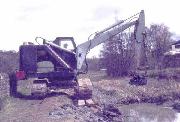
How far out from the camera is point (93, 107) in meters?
18.9

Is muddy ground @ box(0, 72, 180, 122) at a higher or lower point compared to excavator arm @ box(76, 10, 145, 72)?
lower

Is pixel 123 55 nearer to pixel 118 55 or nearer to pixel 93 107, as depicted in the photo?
pixel 118 55

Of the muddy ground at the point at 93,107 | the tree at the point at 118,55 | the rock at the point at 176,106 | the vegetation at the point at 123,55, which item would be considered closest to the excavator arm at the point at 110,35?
the muddy ground at the point at 93,107

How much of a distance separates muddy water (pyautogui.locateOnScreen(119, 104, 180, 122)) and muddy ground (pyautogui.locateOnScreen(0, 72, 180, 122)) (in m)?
0.30

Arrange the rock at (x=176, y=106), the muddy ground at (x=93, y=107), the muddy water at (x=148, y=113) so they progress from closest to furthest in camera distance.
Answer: the muddy ground at (x=93, y=107), the muddy water at (x=148, y=113), the rock at (x=176, y=106)

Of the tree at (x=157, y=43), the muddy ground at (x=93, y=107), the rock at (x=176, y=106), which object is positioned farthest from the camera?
the tree at (x=157, y=43)

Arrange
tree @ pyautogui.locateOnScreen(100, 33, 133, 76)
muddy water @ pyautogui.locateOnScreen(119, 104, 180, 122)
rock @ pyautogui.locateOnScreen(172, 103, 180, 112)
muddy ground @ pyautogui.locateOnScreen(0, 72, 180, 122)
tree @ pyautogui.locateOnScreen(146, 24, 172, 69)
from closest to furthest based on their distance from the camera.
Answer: muddy ground @ pyautogui.locateOnScreen(0, 72, 180, 122)
muddy water @ pyautogui.locateOnScreen(119, 104, 180, 122)
rock @ pyautogui.locateOnScreen(172, 103, 180, 112)
tree @ pyautogui.locateOnScreen(100, 33, 133, 76)
tree @ pyautogui.locateOnScreen(146, 24, 172, 69)

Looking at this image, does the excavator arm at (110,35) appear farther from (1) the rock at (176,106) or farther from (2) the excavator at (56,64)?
(1) the rock at (176,106)

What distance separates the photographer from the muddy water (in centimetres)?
1923

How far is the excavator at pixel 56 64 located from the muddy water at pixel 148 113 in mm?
2433

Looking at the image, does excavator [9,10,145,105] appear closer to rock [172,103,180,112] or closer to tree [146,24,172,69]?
rock [172,103,180,112]

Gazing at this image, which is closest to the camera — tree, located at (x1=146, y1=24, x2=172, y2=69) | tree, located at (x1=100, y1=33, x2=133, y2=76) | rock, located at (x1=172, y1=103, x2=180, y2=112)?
rock, located at (x1=172, y1=103, x2=180, y2=112)

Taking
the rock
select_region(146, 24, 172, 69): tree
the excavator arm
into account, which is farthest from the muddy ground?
select_region(146, 24, 172, 69): tree

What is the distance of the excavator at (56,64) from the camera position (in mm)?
20766
